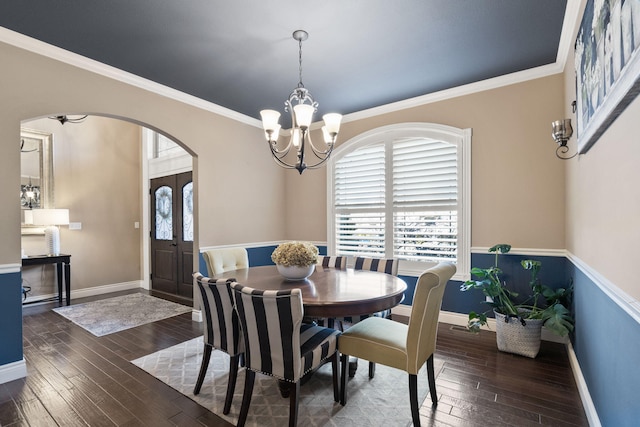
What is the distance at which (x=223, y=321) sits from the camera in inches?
82.7

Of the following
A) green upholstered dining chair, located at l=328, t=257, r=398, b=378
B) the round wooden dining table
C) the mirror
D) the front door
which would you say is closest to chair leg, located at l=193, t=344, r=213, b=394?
the round wooden dining table

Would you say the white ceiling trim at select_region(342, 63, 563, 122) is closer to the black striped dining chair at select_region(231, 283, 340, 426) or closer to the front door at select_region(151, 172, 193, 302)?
the front door at select_region(151, 172, 193, 302)

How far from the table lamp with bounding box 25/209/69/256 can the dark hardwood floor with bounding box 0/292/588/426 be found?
1.64 metres

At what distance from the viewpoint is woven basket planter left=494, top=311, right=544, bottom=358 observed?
9.41ft

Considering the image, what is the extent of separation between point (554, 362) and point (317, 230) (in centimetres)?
321

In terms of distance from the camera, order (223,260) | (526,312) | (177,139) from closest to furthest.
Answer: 1. (526,312)
2. (223,260)
3. (177,139)

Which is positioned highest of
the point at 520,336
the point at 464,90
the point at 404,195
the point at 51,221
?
the point at 464,90

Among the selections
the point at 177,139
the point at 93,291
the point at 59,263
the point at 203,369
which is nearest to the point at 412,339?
the point at 203,369

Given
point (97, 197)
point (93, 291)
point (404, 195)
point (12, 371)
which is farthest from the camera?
point (97, 197)

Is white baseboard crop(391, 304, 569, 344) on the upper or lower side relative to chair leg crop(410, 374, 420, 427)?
lower

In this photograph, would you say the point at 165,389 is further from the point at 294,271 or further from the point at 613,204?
the point at 613,204

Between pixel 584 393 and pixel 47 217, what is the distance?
6256 mm

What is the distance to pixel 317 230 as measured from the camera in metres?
4.93

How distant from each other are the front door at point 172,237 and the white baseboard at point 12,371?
243 centimetres
